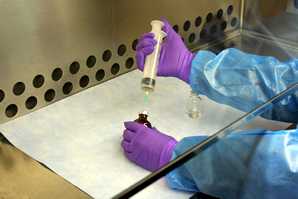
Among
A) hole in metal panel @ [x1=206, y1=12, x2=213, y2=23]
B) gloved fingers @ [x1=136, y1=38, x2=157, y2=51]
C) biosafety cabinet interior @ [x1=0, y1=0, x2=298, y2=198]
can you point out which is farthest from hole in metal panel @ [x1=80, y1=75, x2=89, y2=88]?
hole in metal panel @ [x1=206, y1=12, x2=213, y2=23]

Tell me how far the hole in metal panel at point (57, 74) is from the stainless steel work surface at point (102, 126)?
0.06 meters

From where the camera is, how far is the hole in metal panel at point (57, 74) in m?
1.13

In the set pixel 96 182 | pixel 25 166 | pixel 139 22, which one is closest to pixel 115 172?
pixel 96 182

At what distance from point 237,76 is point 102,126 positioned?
0.32m

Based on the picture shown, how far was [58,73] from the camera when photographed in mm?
1143

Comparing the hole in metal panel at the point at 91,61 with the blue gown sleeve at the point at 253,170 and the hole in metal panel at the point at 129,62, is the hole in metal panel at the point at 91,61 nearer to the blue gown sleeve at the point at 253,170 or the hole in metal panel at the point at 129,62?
the hole in metal panel at the point at 129,62

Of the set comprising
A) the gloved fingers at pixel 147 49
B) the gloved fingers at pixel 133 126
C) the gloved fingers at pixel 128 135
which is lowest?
the gloved fingers at pixel 128 135

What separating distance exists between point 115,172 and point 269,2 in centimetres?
83

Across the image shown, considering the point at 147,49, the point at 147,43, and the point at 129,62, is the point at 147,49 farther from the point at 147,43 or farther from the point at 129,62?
the point at 129,62

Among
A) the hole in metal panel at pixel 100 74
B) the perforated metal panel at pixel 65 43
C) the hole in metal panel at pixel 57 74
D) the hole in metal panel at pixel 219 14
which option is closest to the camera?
the perforated metal panel at pixel 65 43

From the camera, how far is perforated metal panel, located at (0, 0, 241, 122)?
1029mm

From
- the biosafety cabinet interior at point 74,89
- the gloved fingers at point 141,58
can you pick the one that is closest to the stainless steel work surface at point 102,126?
the biosafety cabinet interior at point 74,89

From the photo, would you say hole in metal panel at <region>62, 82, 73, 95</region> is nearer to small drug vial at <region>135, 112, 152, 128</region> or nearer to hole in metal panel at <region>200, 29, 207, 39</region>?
small drug vial at <region>135, 112, 152, 128</region>

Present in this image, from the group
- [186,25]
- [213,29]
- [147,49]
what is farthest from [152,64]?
[213,29]
